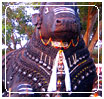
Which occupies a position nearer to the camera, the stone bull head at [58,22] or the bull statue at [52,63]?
the stone bull head at [58,22]

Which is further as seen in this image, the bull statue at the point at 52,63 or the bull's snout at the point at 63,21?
the bull statue at the point at 52,63

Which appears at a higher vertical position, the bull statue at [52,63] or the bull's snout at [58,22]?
the bull's snout at [58,22]

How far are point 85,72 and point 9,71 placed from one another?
0.82 m

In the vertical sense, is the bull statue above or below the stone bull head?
below

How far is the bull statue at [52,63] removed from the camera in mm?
1798

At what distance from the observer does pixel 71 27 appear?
1.63m

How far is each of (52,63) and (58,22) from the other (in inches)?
16.8

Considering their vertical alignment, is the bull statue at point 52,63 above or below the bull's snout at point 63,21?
below

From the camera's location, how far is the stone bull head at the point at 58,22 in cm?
164

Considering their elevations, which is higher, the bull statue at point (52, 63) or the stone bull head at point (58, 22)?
the stone bull head at point (58, 22)

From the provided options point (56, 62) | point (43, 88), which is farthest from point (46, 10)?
point (43, 88)

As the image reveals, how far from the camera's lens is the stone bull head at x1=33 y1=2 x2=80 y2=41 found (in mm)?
1642

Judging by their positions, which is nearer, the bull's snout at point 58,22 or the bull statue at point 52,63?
the bull's snout at point 58,22

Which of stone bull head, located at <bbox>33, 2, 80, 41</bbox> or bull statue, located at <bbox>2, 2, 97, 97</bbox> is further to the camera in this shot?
bull statue, located at <bbox>2, 2, 97, 97</bbox>
